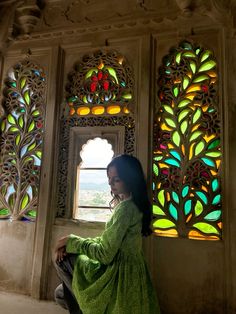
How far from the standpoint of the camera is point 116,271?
143cm

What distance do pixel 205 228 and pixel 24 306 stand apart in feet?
4.99

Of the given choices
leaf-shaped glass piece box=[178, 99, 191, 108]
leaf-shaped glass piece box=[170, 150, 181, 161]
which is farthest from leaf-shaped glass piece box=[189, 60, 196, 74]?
leaf-shaped glass piece box=[170, 150, 181, 161]

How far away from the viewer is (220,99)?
2.11m

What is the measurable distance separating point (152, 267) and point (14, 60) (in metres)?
2.34

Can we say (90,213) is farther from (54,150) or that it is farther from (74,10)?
(74,10)

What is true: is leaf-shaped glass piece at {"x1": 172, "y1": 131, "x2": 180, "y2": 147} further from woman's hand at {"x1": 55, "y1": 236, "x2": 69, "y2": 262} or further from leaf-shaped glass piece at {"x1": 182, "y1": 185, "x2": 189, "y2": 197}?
woman's hand at {"x1": 55, "y1": 236, "x2": 69, "y2": 262}

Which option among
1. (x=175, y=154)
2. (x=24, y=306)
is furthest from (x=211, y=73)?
(x=24, y=306)

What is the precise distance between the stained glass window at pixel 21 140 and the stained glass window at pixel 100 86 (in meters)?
0.34

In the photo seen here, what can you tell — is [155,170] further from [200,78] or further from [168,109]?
[200,78]

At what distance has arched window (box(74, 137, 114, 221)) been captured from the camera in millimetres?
2373

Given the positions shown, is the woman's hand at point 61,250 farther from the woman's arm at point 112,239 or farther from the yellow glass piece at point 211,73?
the yellow glass piece at point 211,73

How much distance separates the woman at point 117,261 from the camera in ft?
4.56

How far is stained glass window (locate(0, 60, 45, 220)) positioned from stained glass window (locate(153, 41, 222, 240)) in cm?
111

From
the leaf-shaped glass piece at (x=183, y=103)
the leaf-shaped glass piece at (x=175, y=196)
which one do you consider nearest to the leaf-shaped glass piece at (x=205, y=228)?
the leaf-shaped glass piece at (x=175, y=196)
